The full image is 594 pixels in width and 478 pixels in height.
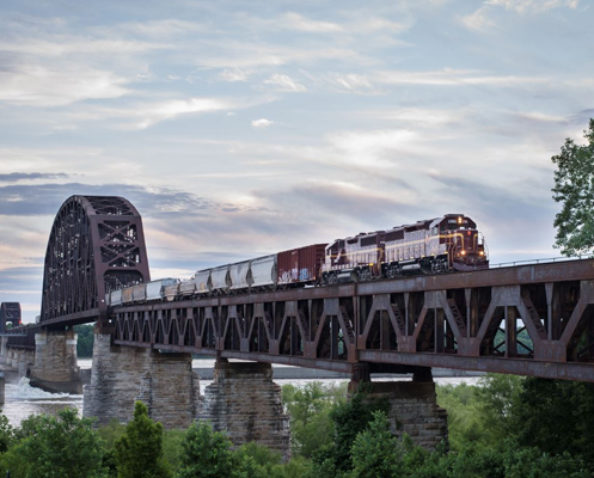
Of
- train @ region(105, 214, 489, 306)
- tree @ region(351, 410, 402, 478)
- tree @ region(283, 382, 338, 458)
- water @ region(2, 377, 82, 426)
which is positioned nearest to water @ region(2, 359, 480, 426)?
water @ region(2, 377, 82, 426)

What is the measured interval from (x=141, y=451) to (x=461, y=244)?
1916 cm

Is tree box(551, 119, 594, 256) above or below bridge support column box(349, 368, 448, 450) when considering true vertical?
above

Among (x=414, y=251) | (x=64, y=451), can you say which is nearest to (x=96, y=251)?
(x=64, y=451)

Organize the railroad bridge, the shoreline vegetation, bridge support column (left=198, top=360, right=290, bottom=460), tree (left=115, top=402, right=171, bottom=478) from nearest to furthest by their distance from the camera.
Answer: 1. the railroad bridge
2. the shoreline vegetation
3. tree (left=115, top=402, right=171, bottom=478)
4. bridge support column (left=198, top=360, right=290, bottom=460)

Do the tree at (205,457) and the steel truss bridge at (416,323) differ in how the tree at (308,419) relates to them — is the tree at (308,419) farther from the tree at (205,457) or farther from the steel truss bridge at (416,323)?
the tree at (205,457)

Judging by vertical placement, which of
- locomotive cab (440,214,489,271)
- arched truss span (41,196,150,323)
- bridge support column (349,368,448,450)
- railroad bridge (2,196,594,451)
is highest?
arched truss span (41,196,150,323)

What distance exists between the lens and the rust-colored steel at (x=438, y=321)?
2741cm

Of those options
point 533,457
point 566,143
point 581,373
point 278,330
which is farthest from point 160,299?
point 581,373

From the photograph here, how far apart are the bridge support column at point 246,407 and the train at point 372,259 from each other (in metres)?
6.23

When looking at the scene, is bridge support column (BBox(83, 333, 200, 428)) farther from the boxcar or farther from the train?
the boxcar

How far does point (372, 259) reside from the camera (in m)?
49.1

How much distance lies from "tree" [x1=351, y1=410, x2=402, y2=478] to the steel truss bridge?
2.92m

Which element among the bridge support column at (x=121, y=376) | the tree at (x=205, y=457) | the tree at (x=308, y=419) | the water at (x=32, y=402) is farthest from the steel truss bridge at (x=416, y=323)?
the water at (x=32, y=402)

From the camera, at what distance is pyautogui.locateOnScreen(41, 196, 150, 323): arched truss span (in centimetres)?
12938
